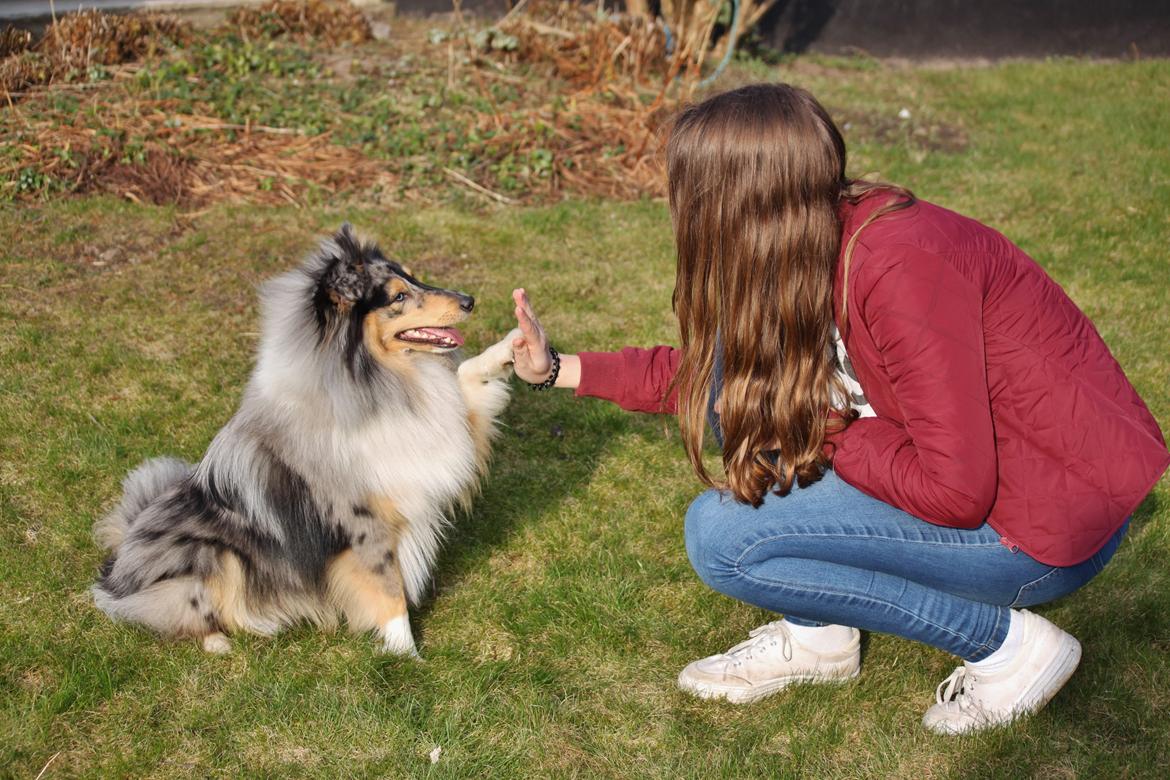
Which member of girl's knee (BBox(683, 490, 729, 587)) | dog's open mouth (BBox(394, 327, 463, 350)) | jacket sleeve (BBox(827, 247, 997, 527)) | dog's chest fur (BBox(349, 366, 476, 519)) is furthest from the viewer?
dog's open mouth (BBox(394, 327, 463, 350))

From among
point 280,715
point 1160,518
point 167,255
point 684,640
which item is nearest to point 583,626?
point 684,640

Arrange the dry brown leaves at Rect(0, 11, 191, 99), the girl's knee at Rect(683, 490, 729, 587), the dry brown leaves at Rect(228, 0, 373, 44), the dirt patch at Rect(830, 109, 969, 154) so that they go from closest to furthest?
the girl's knee at Rect(683, 490, 729, 587), the dry brown leaves at Rect(0, 11, 191, 99), the dirt patch at Rect(830, 109, 969, 154), the dry brown leaves at Rect(228, 0, 373, 44)

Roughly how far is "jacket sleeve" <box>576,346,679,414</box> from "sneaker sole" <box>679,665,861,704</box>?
86 centimetres

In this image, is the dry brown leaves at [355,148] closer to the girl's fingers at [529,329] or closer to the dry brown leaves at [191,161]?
the dry brown leaves at [191,161]

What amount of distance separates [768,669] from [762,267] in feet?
4.34

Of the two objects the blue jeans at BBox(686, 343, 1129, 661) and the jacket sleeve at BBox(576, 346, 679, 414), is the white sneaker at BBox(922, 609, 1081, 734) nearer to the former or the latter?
the blue jeans at BBox(686, 343, 1129, 661)

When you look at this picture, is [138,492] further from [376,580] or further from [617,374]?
[617,374]

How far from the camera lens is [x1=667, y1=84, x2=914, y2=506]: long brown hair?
2.12m

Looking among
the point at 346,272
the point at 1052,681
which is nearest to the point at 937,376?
the point at 1052,681

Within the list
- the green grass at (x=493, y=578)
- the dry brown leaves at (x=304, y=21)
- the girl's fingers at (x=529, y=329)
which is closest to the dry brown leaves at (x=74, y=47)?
the dry brown leaves at (x=304, y=21)

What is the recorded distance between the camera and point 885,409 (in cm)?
238

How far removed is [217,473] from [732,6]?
8.13 m

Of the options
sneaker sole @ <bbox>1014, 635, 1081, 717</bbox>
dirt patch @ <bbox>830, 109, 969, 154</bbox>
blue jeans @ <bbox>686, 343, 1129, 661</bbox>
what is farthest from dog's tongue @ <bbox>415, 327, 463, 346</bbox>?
dirt patch @ <bbox>830, 109, 969, 154</bbox>

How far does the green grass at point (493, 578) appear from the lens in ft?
8.93
